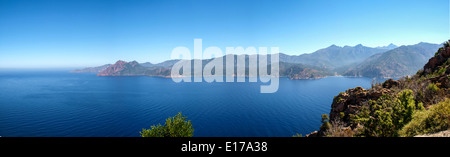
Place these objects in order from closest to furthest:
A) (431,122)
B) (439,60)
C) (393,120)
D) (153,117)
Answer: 1. (431,122)
2. (393,120)
3. (439,60)
4. (153,117)

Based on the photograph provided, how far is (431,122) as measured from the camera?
476 inches

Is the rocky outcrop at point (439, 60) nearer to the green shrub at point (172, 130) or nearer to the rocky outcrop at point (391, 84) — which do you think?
the rocky outcrop at point (391, 84)

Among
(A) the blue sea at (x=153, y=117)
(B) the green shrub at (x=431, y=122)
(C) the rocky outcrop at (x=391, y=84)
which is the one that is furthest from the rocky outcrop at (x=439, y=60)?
(A) the blue sea at (x=153, y=117)

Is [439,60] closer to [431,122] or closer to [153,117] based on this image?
[431,122]

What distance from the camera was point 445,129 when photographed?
11.1 m

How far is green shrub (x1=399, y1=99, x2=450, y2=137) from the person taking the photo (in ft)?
37.3

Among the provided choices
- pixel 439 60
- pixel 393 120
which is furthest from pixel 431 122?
pixel 439 60

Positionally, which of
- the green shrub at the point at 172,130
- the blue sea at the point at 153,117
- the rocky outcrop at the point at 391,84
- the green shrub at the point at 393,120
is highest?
the rocky outcrop at the point at 391,84

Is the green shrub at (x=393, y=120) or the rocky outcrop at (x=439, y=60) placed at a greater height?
the rocky outcrop at (x=439, y=60)

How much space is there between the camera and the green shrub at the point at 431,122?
1136 cm

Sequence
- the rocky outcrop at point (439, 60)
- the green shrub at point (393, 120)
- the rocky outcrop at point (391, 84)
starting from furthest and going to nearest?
the rocky outcrop at point (439, 60) < the rocky outcrop at point (391, 84) < the green shrub at point (393, 120)

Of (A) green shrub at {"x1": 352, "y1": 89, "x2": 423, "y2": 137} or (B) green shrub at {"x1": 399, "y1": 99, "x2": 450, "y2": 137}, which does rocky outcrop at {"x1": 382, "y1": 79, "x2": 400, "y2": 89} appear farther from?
(B) green shrub at {"x1": 399, "y1": 99, "x2": 450, "y2": 137}
